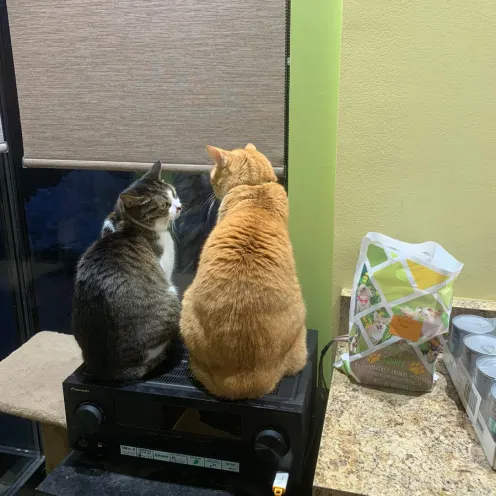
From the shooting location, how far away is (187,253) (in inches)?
58.9

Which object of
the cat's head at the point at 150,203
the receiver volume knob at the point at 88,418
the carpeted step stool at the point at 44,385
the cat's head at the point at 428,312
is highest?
the cat's head at the point at 150,203

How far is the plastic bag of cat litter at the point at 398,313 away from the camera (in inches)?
37.0

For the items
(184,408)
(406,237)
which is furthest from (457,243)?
(184,408)

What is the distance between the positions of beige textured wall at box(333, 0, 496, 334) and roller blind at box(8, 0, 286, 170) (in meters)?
0.25

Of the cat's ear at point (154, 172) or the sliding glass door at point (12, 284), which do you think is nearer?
the cat's ear at point (154, 172)

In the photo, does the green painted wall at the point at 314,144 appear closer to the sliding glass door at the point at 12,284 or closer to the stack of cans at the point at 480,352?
the stack of cans at the point at 480,352

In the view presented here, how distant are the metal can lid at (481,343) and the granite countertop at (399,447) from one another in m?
0.12

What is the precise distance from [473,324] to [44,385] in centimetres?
105

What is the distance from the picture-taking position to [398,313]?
0.96 metres

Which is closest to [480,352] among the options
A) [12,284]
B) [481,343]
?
[481,343]

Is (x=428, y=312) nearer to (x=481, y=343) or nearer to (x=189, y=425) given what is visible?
(x=481, y=343)

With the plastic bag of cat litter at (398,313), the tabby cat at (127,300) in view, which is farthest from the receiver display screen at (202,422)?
the plastic bag of cat litter at (398,313)

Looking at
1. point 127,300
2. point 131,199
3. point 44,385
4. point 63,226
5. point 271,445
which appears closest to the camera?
point 271,445

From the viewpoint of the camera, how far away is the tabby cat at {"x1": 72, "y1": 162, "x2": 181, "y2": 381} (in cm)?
101
